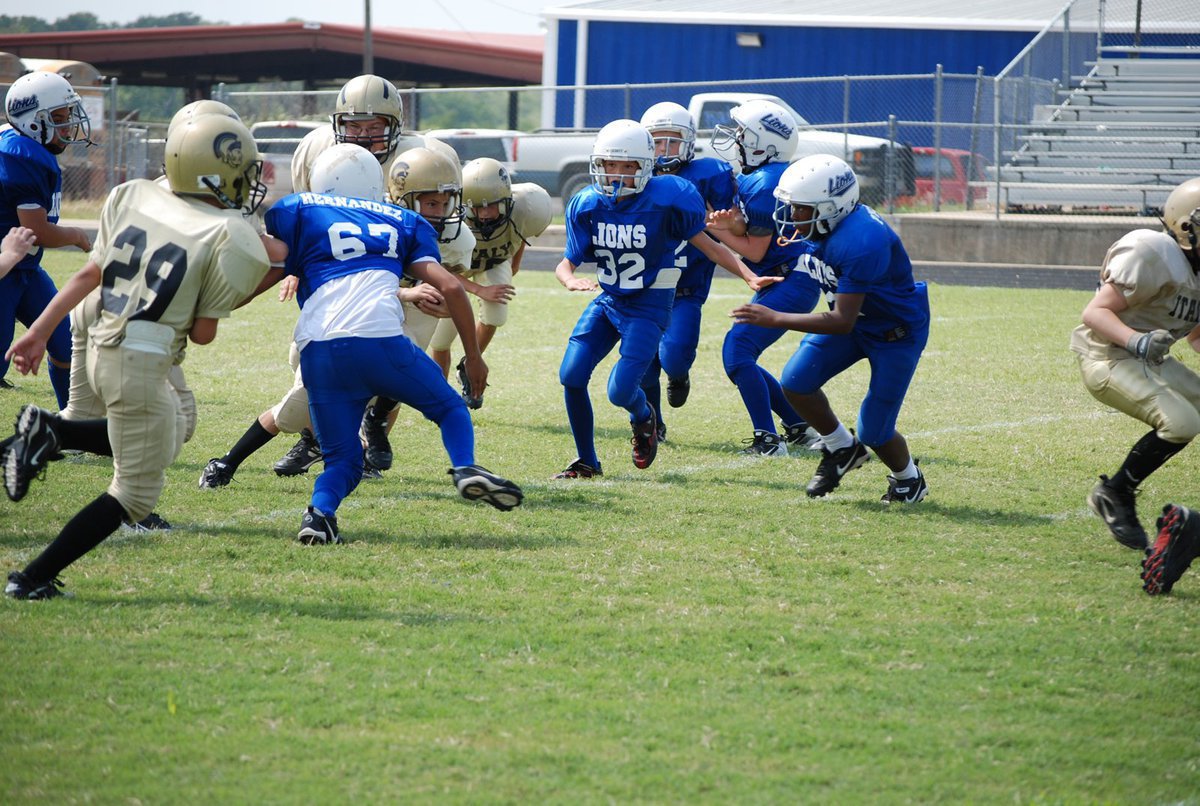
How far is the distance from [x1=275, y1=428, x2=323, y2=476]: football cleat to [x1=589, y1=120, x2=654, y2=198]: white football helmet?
1850mm

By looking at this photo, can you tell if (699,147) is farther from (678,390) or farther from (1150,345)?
(1150,345)

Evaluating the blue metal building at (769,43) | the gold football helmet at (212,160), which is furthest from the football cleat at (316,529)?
the blue metal building at (769,43)

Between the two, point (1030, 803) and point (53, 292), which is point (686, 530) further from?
point (53, 292)

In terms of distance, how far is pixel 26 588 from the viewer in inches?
174

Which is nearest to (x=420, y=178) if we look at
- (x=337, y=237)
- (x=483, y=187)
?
(x=337, y=237)

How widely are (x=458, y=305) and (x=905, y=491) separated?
2299 millimetres

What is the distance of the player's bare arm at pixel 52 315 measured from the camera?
448cm

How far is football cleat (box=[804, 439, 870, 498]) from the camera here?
6223 millimetres

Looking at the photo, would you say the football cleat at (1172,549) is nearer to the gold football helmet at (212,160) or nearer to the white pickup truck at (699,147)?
the gold football helmet at (212,160)

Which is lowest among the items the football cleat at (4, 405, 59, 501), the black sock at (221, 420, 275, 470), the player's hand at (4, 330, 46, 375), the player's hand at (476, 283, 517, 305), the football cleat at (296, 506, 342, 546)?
the football cleat at (296, 506, 342, 546)

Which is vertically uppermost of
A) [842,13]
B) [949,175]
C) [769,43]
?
[842,13]

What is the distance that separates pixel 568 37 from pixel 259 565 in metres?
23.5

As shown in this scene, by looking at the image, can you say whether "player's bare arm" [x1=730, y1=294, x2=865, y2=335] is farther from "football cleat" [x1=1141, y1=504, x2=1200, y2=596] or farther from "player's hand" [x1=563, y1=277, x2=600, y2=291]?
"football cleat" [x1=1141, y1=504, x2=1200, y2=596]

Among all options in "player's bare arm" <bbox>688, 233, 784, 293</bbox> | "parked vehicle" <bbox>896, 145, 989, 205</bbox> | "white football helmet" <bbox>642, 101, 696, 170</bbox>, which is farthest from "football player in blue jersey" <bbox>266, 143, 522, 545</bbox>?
"parked vehicle" <bbox>896, 145, 989, 205</bbox>
